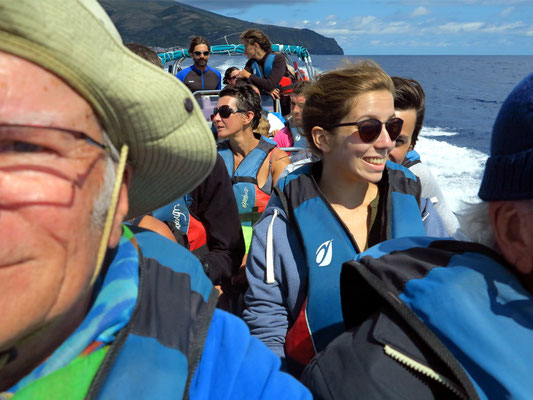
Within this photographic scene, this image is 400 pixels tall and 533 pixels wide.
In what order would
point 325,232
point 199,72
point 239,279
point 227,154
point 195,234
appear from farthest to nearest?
1. point 199,72
2. point 227,154
3. point 239,279
4. point 195,234
5. point 325,232

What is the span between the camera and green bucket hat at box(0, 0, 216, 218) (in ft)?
2.38

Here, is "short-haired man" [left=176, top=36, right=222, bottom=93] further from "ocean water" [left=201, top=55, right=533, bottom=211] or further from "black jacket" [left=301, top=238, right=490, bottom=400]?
"black jacket" [left=301, top=238, right=490, bottom=400]

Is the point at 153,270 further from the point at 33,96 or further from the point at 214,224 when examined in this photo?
the point at 214,224

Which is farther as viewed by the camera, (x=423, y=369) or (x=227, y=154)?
(x=227, y=154)

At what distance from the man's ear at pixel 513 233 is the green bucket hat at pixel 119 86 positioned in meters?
0.69

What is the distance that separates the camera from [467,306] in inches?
39.5

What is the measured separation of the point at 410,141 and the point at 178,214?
169 centimetres

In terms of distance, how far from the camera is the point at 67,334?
0.94 meters

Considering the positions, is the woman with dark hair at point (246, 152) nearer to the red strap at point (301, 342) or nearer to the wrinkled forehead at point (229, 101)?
the wrinkled forehead at point (229, 101)

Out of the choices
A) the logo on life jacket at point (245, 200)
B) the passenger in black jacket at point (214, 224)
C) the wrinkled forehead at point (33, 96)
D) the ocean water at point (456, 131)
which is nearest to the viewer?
the wrinkled forehead at point (33, 96)

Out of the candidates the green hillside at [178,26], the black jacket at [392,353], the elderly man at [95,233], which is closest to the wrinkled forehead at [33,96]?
the elderly man at [95,233]

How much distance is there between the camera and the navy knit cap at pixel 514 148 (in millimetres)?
959

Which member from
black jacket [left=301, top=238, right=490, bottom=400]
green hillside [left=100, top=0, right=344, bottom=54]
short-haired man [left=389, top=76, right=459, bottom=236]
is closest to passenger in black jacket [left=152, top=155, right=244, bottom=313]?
short-haired man [left=389, top=76, right=459, bottom=236]

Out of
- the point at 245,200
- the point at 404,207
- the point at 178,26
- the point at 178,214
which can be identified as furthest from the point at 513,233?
the point at 178,26
